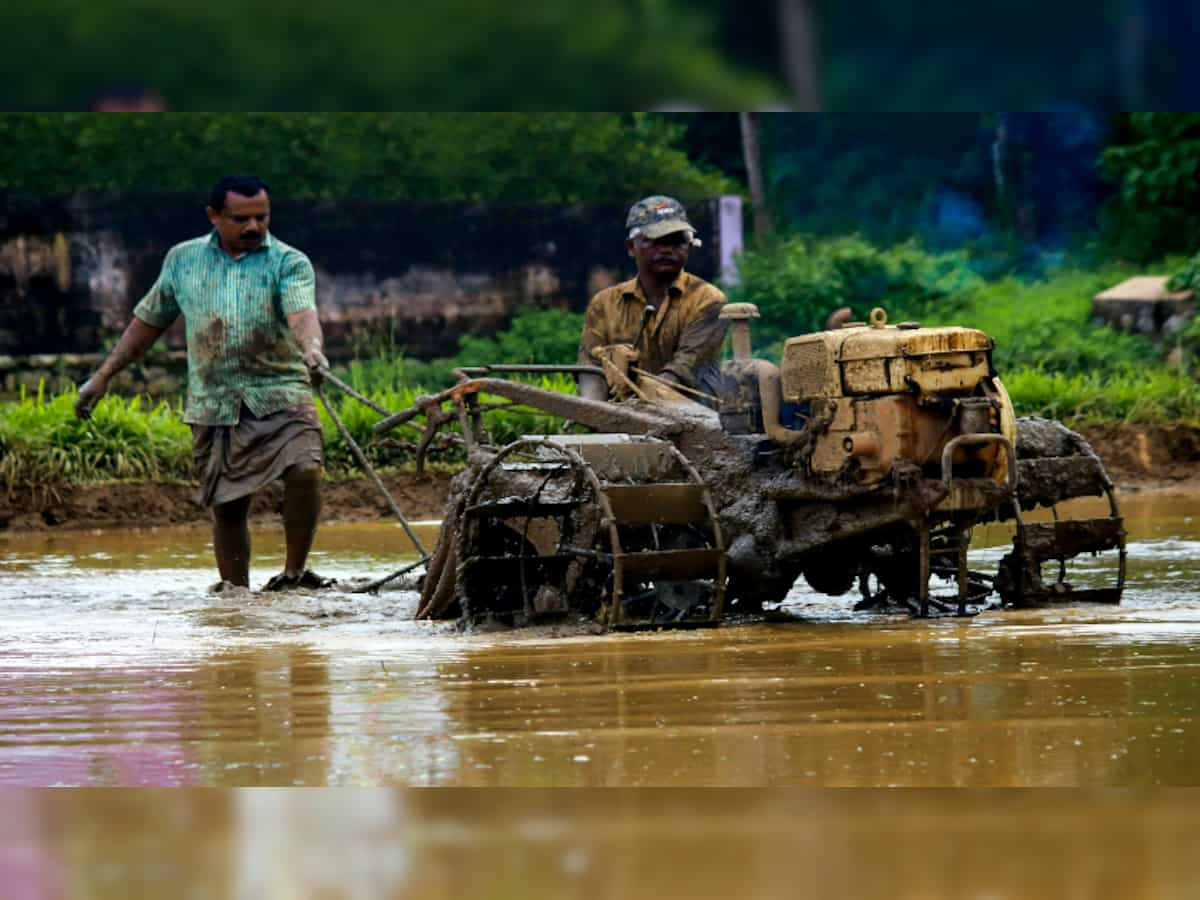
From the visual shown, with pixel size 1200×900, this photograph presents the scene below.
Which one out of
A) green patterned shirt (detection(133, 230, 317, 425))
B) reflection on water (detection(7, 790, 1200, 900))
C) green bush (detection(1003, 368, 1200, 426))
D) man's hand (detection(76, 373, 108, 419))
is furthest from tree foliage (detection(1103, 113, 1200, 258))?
reflection on water (detection(7, 790, 1200, 900))

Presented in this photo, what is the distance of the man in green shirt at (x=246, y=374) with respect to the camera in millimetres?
9945

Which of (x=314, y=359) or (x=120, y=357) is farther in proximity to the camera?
(x=120, y=357)

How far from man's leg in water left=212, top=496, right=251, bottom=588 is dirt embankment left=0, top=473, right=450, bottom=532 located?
15.5ft

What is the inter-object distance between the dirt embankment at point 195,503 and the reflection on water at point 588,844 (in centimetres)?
1087

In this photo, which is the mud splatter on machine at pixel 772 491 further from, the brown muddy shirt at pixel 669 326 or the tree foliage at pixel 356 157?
the tree foliage at pixel 356 157

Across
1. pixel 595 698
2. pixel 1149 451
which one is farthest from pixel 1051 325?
pixel 595 698

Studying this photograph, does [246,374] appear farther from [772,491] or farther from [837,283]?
[837,283]

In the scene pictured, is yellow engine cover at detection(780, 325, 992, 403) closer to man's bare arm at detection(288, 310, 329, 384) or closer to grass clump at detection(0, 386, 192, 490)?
man's bare arm at detection(288, 310, 329, 384)

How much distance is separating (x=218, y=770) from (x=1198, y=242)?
66.5 feet

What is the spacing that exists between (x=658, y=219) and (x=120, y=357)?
3.05m

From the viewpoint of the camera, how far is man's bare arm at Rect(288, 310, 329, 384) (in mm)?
9633

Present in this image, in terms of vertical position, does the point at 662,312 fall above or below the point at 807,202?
below

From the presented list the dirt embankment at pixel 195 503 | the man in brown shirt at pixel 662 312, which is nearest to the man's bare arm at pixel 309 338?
the man in brown shirt at pixel 662 312

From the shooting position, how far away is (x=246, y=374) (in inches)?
398
